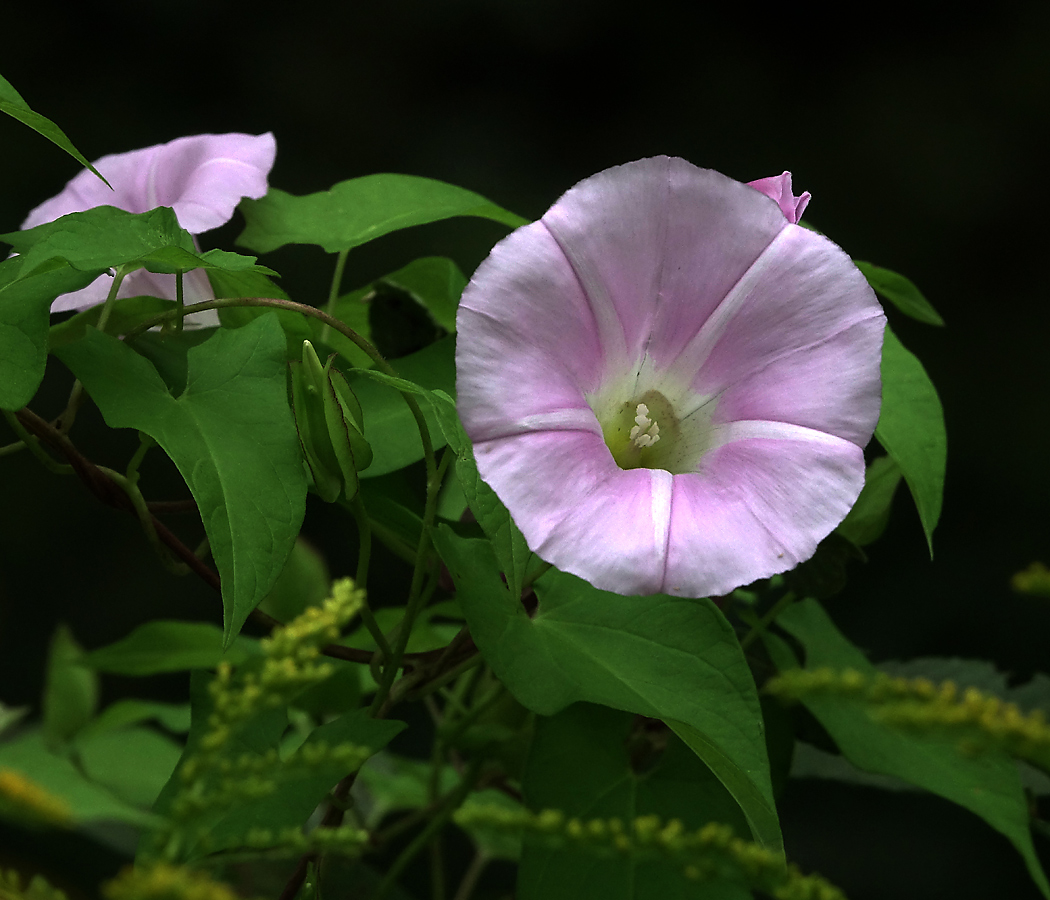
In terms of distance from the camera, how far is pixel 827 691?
0.58ft

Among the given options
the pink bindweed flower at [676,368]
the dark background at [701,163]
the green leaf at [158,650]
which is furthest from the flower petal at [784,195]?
the dark background at [701,163]

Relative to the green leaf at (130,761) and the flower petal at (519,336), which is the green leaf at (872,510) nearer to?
the flower petal at (519,336)

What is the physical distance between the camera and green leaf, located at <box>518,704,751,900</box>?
38 cm

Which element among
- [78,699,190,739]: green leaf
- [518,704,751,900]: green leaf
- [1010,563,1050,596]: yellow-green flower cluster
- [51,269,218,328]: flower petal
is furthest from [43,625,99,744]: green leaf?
[1010,563,1050,596]: yellow-green flower cluster

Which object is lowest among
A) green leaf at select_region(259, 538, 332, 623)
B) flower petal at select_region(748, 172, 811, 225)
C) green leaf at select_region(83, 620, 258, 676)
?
green leaf at select_region(83, 620, 258, 676)

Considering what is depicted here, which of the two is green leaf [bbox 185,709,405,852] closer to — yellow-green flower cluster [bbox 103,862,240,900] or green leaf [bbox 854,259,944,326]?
yellow-green flower cluster [bbox 103,862,240,900]

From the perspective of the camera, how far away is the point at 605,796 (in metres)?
0.41

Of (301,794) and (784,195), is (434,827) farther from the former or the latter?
(784,195)

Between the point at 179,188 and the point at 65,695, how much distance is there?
0.41 metres

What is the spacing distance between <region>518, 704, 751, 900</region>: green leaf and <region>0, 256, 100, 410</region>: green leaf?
8.8 inches

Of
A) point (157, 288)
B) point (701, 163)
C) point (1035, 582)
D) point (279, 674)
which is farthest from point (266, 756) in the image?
point (701, 163)

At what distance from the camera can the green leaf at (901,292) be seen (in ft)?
1.63

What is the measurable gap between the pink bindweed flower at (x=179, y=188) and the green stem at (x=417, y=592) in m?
0.15

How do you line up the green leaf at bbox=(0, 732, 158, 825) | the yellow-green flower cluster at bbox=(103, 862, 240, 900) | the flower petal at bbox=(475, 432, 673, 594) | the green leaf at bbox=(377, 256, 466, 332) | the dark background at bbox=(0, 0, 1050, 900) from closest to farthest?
the yellow-green flower cluster at bbox=(103, 862, 240, 900), the flower petal at bbox=(475, 432, 673, 594), the green leaf at bbox=(377, 256, 466, 332), the green leaf at bbox=(0, 732, 158, 825), the dark background at bbox=(0, 0, 1050, 900)
